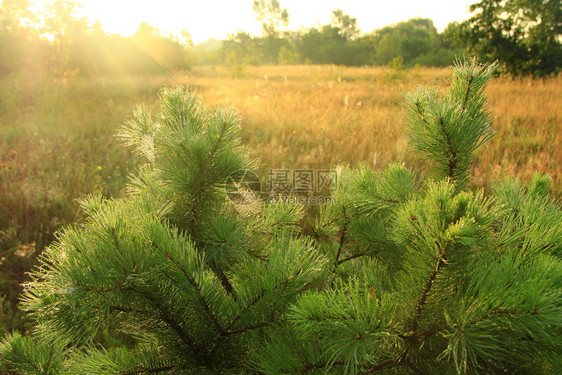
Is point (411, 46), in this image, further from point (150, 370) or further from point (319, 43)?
point (150, 370)

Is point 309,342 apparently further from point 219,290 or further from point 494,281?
point 494,281

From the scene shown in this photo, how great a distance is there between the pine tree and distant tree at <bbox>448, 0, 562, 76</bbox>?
9657 millimetres

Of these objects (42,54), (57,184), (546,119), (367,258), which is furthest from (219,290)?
(42,54)

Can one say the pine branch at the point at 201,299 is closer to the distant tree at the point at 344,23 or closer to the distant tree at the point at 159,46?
the distant tree at the point at 159,46

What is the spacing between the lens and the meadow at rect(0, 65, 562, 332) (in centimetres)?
283

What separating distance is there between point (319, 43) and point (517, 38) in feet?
38.7

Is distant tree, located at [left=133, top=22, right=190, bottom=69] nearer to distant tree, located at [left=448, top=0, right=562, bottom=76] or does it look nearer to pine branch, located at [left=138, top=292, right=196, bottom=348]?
pine branch, located at [left=138, top=292, right=196, bottom=348]

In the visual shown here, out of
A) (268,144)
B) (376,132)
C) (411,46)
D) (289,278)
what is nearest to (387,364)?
(289,278)

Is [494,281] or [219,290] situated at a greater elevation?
[494,281]

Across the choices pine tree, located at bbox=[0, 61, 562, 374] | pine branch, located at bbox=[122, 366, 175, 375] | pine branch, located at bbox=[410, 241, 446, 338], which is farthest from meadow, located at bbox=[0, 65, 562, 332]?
pine branch, located at bbox=[122, 366, 175, 375]

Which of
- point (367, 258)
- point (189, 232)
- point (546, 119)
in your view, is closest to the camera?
point (189, 232)

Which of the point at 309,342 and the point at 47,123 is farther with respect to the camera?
the point at 47,123

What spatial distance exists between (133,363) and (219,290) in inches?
11.3

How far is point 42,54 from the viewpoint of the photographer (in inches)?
617
